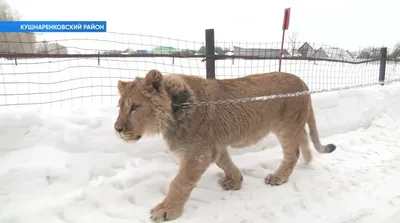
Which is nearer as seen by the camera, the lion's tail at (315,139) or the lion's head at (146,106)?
the lion's head at (146,106)

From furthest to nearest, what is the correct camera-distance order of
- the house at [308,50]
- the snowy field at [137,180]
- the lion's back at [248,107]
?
the house at [308,50] < the lion's back at [248,107] < the snowy field at [137,180]

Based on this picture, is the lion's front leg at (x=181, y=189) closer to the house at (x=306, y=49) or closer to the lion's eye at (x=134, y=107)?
the lion's eye at (x=134, y=107)

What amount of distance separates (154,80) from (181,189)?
1251 mm

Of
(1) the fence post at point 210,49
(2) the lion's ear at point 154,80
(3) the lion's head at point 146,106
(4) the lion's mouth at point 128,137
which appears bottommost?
(4) the lion's mouth at point 128,137

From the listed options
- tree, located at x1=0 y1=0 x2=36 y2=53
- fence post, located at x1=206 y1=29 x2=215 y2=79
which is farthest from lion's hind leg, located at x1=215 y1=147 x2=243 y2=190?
tree, located at x1=0 y1=0 x2=36 y2=53

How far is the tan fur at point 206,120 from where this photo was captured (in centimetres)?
343

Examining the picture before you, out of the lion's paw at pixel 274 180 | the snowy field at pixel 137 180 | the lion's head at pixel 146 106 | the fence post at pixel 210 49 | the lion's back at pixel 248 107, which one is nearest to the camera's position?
the lion's head at pixel 146 106

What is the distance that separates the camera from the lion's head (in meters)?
3.35

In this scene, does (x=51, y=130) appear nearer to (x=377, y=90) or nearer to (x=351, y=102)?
(x=351, y=102)

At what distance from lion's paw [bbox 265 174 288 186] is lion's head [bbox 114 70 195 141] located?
1768mm

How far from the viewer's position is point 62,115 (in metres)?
4.86

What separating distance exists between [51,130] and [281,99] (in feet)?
10.8

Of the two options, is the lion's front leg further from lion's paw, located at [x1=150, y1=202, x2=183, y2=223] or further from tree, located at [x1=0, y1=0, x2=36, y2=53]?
tree, located at [x1=0, y1=0, x2=36, y2=53]

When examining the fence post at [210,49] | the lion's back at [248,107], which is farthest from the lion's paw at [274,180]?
the fence post at [210,49]
